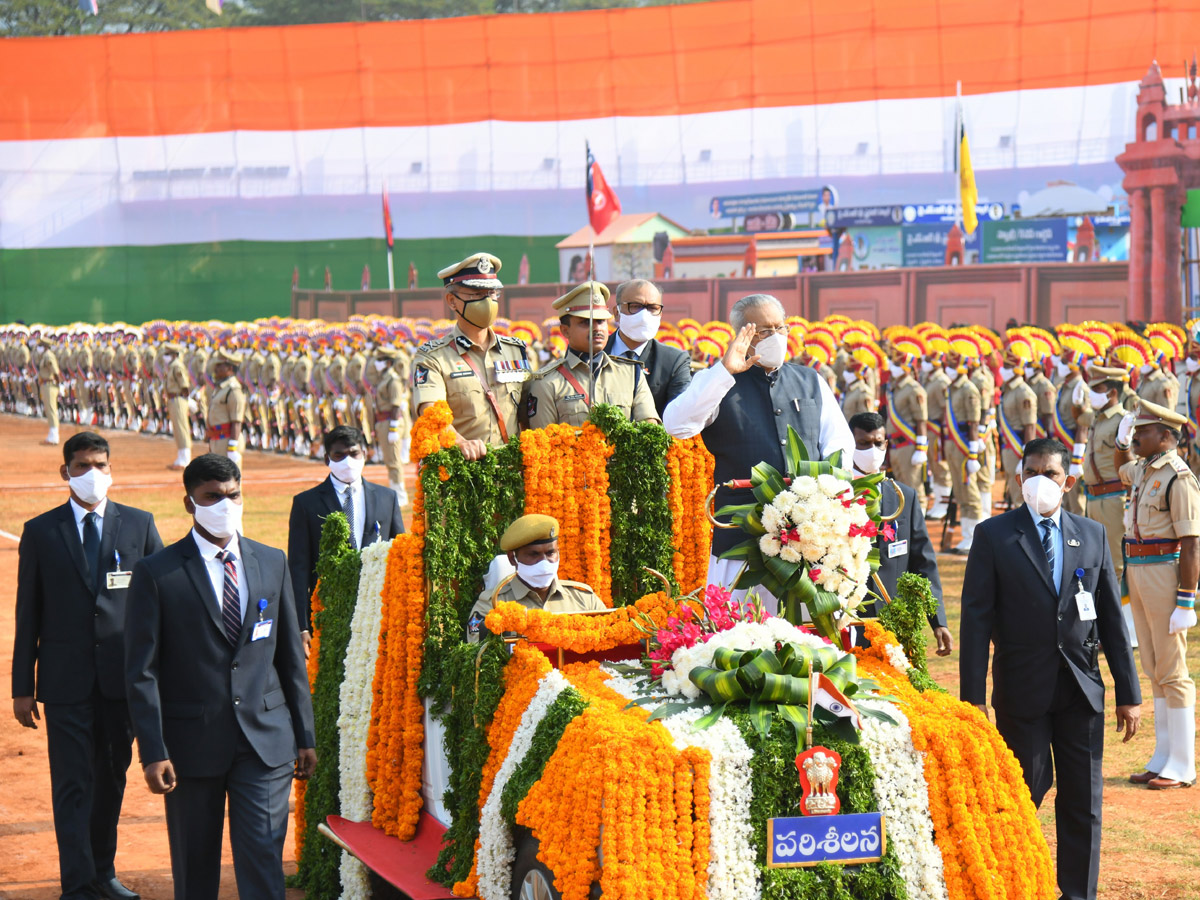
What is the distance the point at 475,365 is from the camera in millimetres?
6441

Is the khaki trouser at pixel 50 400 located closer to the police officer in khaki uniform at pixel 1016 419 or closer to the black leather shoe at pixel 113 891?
the police officer in khaki uniform at pixel 1016 419

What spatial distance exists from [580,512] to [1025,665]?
74.8 inches

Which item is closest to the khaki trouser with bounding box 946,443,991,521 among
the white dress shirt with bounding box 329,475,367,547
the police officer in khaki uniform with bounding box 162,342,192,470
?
the white dress shirt with bounding box 329,475,367,547

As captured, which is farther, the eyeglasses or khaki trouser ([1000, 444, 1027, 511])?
khaki trouser ([1000, 444, 1027, 511])

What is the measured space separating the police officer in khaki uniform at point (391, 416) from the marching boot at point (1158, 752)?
541 inches

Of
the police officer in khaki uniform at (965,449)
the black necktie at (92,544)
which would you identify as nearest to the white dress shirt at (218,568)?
the black necktie at (92,544)

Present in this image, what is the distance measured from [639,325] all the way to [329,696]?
2.18 meters

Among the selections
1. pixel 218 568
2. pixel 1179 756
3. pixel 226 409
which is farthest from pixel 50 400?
pixel 218 568

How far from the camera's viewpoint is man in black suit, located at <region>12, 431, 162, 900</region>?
240 inches

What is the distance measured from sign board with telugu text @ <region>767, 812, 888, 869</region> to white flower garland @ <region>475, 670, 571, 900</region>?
869mm

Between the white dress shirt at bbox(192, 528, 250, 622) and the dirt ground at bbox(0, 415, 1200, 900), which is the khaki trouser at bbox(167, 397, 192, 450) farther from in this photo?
the white dress shirt at bbox(192, 528, 250, 622)

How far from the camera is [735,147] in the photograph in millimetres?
48938

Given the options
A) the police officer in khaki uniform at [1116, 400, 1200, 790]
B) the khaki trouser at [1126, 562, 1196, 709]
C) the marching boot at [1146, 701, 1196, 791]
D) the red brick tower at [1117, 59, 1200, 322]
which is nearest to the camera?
the police officer in khaki uniform at [1116, 400, 1200, 790]

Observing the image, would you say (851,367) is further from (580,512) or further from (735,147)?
(735,147)
